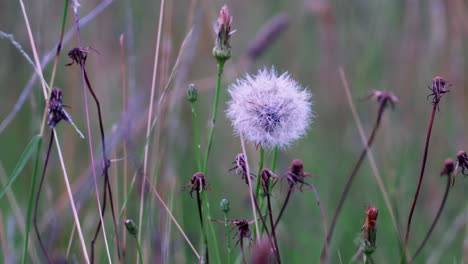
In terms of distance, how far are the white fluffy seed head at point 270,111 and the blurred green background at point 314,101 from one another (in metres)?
0.81

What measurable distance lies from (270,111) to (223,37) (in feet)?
0.70

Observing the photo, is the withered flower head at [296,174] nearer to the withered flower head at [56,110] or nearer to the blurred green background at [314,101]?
the withered flower head at [56,110]

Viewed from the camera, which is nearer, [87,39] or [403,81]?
[403,81]

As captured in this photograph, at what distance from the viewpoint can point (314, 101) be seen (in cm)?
308

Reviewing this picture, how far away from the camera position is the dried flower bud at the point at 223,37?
52.7 inches

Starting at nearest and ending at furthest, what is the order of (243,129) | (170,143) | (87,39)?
(243,129), (170,143), (87,39)

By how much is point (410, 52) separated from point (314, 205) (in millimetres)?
1060

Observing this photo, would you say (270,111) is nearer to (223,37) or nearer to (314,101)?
(223,37)

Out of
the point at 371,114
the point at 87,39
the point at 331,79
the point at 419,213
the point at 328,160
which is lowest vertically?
the point at 419,213

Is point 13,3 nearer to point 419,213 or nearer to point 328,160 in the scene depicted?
point 328,160

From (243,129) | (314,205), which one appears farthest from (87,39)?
(243,129)

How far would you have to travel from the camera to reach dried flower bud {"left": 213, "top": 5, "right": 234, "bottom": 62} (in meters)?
1.34

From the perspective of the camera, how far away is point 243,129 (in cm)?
131

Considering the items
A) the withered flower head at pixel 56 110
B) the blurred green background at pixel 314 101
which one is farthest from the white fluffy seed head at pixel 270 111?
the blurred green background at pixel 314 101
